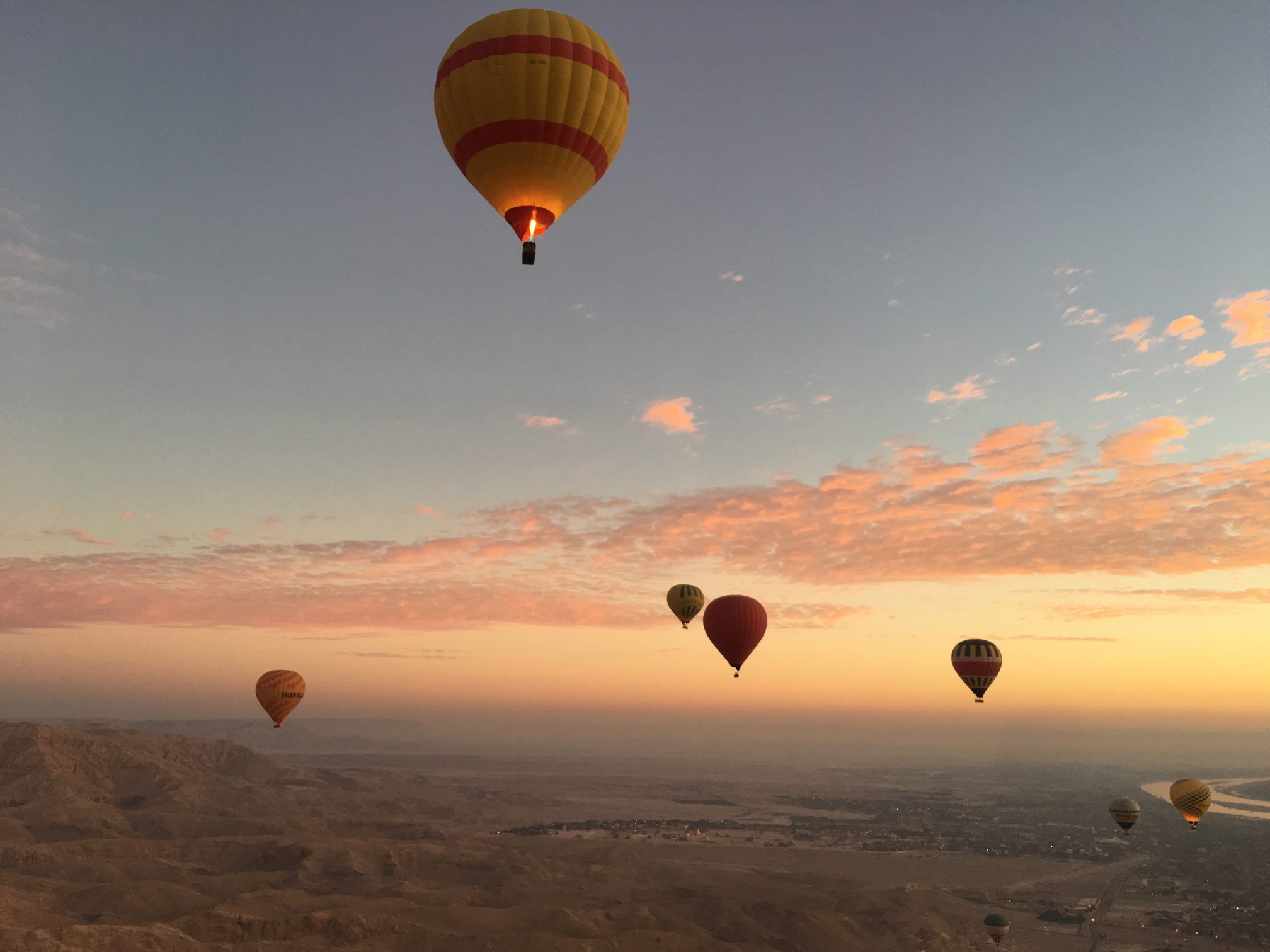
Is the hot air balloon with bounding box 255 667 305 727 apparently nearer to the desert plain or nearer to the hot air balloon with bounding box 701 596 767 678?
the desert plain

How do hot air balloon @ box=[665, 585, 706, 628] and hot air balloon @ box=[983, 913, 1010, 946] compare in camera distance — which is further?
hot air balloon @ box=[983, 913, 1010, 946]

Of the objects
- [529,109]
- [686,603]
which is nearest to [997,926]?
[686,603]

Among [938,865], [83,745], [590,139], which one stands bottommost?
[938,865]

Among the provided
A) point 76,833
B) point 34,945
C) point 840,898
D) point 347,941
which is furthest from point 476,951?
point 76,833

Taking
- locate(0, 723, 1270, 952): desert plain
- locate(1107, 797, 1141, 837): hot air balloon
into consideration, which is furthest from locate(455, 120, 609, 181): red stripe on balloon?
locate(1107, 797, 1141, 837): hot air balloon

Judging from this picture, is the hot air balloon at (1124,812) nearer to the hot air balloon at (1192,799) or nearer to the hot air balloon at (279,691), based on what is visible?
the hot air balloon at (1192,799)

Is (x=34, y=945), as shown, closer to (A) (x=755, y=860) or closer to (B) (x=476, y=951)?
(B) (x=476, y=951)

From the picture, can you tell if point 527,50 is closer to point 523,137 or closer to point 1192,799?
point 523,137
